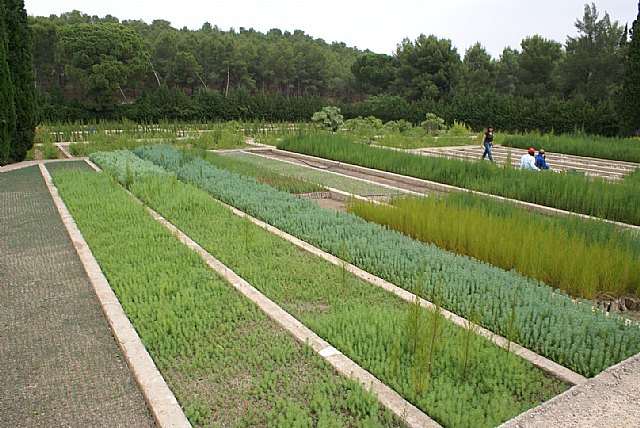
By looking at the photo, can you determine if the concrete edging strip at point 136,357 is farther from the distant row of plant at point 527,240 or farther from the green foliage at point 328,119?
the green foliage at point 328,119

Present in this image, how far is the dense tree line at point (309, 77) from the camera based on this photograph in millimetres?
26375

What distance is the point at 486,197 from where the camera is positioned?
24.3 ft

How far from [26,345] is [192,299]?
1.15m

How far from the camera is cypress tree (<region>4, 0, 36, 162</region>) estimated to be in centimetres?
1288

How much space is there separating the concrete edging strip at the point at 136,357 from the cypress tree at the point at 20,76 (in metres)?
8.94

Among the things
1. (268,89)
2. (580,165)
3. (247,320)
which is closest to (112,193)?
(247,320)

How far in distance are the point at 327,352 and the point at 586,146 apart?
44.6 ft

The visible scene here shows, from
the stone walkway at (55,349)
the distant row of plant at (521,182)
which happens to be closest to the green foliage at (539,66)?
the distant row of plant at (521,182)

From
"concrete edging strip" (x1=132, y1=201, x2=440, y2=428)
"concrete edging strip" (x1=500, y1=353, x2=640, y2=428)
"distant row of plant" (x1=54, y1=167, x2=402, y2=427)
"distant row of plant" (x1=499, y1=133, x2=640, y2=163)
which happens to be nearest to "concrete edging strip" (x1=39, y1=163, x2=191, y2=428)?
"distant row of plant" (x1=54, y1=167, x2=402, y2=427)

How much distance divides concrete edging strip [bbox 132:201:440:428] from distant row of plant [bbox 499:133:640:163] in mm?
12165

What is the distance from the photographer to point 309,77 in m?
45.3

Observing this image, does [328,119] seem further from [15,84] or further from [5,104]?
[5,104]

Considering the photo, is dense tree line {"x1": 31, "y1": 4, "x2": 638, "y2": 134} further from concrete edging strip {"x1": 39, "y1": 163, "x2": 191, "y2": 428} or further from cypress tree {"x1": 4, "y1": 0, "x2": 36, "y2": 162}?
concrete edging strip {"x1": 39, "y1": 163, "x2": 191, "y2": 428}

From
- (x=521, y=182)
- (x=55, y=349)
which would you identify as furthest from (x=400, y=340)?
(x=521, y=182)
